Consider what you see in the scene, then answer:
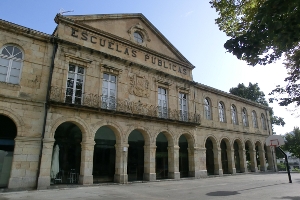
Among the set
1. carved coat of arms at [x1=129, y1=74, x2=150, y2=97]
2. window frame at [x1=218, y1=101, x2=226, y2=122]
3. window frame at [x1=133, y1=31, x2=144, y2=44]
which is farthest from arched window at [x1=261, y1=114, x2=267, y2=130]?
window frame at [x1=133, y1=31, x2=144, y2=44]

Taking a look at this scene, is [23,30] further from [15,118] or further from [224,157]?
[224,157]

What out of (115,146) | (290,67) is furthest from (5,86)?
(290,67)

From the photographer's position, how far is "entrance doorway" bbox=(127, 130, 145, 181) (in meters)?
14.6

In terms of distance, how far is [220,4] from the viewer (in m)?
8.84

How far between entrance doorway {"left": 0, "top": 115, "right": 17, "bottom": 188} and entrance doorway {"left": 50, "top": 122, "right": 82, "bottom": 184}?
1.90 m

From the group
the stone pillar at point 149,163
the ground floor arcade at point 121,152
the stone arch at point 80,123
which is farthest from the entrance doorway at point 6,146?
the stone pillar at point 149,163

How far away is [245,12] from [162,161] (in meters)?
10.9

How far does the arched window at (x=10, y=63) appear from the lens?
10570 millimetres

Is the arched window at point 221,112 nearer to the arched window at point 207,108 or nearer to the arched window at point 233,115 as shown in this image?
the arched window at point 233,115

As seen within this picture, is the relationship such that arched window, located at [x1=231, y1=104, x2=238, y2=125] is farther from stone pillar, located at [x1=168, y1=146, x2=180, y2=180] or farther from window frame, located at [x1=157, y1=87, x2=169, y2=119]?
stone pillar, located at [x1=168, y1=146, x2=180, y2=180]

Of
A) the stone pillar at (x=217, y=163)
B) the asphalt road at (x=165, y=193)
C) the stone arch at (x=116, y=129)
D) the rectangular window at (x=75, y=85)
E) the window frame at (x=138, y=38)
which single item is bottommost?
the asphalt road at (x=165, y=193)

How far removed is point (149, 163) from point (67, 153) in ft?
15.7

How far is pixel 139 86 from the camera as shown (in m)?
14.8

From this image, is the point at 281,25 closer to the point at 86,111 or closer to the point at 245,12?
the point at 245,12
